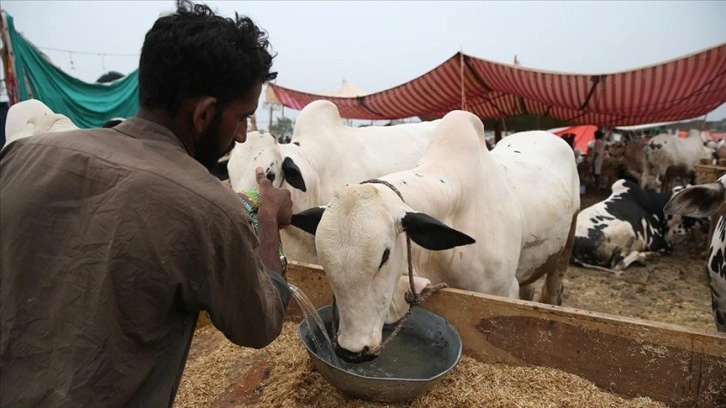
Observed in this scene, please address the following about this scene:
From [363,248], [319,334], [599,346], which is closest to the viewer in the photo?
[363,248]

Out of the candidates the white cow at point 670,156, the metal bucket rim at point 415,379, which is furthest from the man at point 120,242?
the white cow at point 670,156

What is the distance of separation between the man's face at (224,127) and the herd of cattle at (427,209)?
0.82 meters

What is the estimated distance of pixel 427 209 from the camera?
2414 mm

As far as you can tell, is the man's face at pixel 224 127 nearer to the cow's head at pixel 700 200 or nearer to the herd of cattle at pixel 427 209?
the herd of cattle at pixel 427 209

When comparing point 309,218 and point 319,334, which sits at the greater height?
point 309,218

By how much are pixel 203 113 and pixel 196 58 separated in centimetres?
13

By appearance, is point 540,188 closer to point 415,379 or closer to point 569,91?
point 415,379

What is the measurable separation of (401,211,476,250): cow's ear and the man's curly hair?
43.1 inches

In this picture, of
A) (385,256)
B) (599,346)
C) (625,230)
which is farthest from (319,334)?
(625,230)

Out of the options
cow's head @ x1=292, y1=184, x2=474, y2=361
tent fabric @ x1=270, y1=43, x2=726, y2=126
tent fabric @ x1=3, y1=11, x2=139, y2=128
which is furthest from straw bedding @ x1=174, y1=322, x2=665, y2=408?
tent fabric @ x1=270, y1=43, x2=726, y2=126

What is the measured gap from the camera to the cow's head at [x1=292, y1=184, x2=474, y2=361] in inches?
74.8

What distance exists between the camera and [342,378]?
1.83 meters

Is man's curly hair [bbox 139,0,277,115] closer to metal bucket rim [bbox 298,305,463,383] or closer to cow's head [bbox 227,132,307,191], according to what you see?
metal bucket rim [bbox 298,305,463,383]

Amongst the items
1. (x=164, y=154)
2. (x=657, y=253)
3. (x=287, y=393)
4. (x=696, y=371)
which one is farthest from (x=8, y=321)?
(x=657, y=253)
